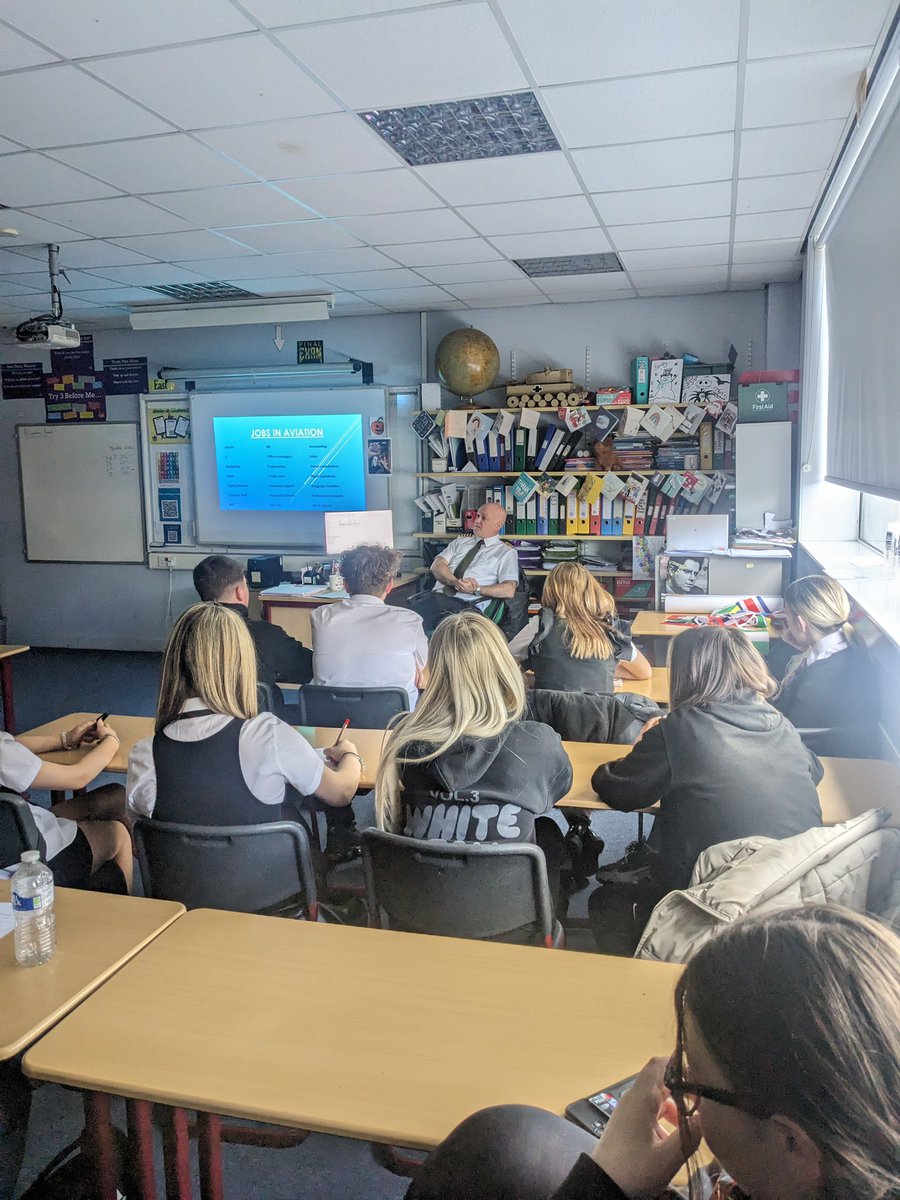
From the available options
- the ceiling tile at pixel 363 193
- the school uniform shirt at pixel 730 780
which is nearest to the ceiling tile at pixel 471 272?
the ceiling tile at pixel 363 193

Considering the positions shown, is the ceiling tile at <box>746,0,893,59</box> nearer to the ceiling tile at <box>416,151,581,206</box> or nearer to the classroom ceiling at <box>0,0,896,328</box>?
the classroom ceiling at <box>0,0,896,328</box>

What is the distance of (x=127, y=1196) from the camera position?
1.59 metres

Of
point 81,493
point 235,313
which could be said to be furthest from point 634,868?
point 81,493

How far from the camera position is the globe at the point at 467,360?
20.2 ft

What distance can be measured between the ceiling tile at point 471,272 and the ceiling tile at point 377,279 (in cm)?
11

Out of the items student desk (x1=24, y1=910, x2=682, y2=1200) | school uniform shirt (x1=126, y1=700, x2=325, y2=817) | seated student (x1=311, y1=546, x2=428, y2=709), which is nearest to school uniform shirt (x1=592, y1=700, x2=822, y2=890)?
student desk (x1=24, y1=910, x2=682, y2=1200)

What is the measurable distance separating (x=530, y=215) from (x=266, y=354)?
11.4 ft

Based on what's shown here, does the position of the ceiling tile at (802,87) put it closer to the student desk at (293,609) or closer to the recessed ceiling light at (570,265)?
the recessed ceiling light at (570,265)

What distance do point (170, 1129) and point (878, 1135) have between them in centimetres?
123

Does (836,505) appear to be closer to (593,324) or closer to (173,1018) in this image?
(593,324)

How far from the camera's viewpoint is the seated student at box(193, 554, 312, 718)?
3.61 m

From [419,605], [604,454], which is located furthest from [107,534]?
[604,454]

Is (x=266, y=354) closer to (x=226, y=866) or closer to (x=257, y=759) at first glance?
(x=257, y=759)

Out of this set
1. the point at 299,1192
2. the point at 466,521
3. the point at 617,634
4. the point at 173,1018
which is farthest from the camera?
the point at 466,521
